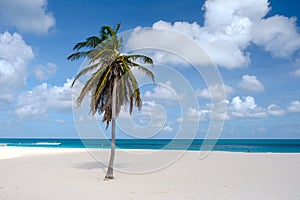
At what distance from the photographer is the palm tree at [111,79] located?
13.5m

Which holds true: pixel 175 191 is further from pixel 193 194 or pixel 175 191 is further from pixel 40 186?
pixel 40 186

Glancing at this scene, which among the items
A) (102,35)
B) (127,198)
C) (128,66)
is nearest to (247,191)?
(127,198)

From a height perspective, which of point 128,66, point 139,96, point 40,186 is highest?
point 128,66

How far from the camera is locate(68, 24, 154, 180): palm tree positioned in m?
13.5

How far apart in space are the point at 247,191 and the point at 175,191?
287 centimetres

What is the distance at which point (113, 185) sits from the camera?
12305 mm

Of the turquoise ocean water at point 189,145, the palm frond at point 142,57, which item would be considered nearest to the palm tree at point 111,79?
the palm frond at point 142,57

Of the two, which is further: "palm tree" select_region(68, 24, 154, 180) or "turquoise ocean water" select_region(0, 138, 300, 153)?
"turquoise ocean water" select_region(0, 138, 300, 153)

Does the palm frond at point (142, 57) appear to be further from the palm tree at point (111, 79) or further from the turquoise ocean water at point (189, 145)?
the turquoise ocean water at point (189, 145)

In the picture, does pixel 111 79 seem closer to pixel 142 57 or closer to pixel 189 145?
pixel 142 57

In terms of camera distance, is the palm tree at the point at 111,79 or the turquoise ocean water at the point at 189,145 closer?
the palm tree at the point at 111,79

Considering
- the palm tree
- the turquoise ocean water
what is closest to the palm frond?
the palm tree

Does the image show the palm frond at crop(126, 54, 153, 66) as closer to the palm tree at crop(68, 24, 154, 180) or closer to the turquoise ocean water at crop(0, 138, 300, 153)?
the palm tree at crop(68, 24, 154, 180)

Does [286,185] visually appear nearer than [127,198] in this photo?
No
